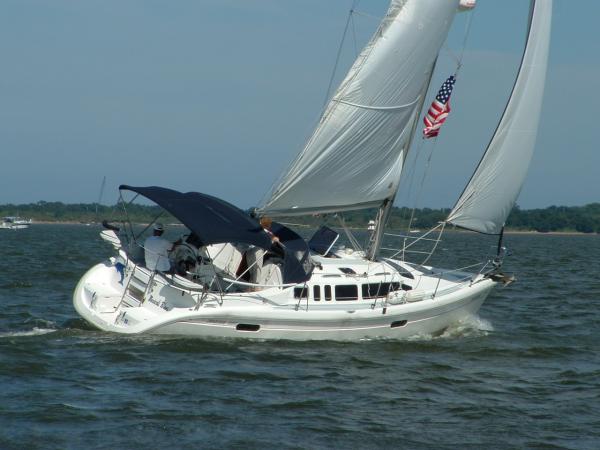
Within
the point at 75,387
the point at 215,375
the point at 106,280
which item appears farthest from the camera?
the point at 106,280

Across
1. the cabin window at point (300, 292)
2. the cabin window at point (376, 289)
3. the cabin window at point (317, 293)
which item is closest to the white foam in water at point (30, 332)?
the cabin window at point (300, 292)

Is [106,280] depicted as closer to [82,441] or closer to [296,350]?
[296,350]

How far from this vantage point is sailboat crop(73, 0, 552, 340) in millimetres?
18203

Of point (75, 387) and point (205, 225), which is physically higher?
point (205, 225)

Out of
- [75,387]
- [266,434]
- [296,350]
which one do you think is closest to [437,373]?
[296,350]

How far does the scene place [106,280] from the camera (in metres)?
19.9

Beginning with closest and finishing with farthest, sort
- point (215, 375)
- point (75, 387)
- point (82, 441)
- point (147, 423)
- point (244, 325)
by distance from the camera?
point (82, 441)
point (147, 423)
point (75, 387)
point (215, 375)
point (244, 325)

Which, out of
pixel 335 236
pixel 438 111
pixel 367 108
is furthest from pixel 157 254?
pixel 438 111

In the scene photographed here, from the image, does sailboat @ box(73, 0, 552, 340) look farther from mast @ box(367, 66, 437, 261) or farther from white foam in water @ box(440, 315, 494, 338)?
white foam in water @ box(440, 315, 494, 338)

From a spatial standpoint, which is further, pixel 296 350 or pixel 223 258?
pixel 223 258

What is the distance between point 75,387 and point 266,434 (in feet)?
11.7

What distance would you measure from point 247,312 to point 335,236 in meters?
4.04

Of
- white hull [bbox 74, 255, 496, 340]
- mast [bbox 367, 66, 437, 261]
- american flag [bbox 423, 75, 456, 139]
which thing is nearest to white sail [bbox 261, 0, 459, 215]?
mast [bbox 367, 66, 437, 261]

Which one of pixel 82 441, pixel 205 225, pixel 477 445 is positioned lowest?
pixel 82 441
